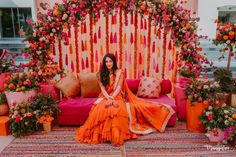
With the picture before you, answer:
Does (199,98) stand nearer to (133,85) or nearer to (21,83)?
(133,85)

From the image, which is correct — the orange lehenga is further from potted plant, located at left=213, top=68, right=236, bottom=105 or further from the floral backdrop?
the floral backdrop

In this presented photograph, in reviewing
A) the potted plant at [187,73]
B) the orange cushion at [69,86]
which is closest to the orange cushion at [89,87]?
the orange cushion at [69,86]

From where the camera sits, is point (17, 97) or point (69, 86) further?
point (69, 86)

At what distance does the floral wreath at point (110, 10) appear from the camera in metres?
3.76

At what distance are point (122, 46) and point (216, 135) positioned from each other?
2.21m

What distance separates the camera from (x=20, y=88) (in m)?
3.44

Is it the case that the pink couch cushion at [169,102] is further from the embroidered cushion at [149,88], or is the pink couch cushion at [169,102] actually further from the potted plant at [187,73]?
the potted plant at [187,73]

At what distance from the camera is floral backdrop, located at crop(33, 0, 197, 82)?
14.0 ft

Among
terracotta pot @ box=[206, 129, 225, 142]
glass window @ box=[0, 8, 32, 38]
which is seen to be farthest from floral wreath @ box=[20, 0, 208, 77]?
glass window @ box=[0, 8, 32, 38]

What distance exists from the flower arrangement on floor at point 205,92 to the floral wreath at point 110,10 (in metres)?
0.60

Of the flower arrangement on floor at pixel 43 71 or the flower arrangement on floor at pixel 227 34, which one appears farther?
the flower arrangement on floor at pixel 43 71

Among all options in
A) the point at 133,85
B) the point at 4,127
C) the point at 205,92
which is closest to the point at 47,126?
the point at 4,127

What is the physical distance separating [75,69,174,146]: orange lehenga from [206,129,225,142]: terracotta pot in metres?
0.58

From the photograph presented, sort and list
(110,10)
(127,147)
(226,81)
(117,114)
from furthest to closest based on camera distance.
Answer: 1. (110,10)
2. (226,81)
3. (117,114)
4. (127,147)
